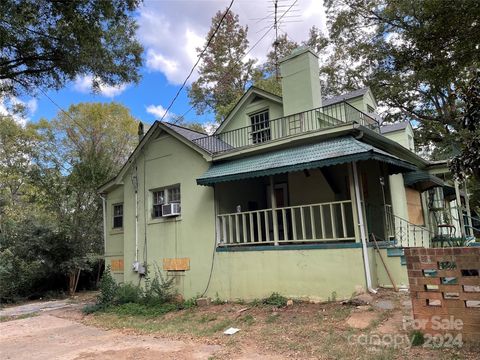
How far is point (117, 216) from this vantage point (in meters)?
14.3

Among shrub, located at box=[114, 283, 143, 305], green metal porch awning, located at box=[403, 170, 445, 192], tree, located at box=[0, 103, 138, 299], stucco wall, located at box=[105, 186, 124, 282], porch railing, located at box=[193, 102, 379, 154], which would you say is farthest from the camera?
tree, located at box=[0, 103, 138, 299]

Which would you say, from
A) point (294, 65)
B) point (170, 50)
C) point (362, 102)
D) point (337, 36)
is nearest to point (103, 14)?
point (170, 50)

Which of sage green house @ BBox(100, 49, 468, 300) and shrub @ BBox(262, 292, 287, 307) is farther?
shrub @ BBox(262, 292, 287, 307)

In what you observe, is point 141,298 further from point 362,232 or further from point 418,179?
point 418,179

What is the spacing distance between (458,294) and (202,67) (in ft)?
91.8

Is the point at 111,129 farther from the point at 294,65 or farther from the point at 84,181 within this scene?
the point at 294,65

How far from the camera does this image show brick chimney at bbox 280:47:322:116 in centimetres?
1124

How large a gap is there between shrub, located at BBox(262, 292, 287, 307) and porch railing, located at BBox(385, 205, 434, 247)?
133 inches

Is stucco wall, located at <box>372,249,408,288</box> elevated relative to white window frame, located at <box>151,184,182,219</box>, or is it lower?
lower

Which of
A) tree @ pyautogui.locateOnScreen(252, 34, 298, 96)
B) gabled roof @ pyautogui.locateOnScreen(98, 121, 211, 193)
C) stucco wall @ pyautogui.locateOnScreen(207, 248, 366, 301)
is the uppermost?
tree @ pyautogui.locateOnScreen(252, 34, 298, 96)

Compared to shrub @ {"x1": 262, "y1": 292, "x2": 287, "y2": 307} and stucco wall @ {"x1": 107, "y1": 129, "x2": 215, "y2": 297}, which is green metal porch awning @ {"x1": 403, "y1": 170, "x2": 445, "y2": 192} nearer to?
shrub @ {"x1": 262, "y1": 292, "x2": 287, "y2": 307}

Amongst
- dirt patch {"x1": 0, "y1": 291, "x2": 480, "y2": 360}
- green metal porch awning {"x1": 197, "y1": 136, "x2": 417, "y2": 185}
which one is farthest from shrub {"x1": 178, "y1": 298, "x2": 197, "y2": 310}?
green metal porch awning {"x1": 197, "y1": 136, "x2": 417, "y2": 185}

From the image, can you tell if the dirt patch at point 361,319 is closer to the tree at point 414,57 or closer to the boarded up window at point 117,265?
the tree at point 414,57

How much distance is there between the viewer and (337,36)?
1962cm
